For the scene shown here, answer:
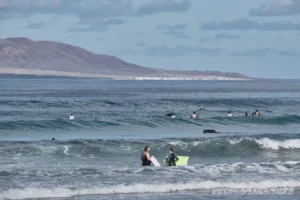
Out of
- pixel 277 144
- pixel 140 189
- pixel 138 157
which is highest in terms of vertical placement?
pixel 277 144

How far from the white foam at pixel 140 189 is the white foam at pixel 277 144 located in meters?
12.7

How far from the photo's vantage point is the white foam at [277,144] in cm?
3809

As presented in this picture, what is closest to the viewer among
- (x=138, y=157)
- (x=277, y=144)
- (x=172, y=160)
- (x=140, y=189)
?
(x=140, y=189)

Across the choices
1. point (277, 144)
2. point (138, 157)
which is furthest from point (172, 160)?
point (277, 144)

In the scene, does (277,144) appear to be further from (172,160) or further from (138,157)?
(172,160)

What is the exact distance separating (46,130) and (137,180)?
72.3ft

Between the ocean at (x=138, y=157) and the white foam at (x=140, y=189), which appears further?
the ocean at (x=138, y=157)

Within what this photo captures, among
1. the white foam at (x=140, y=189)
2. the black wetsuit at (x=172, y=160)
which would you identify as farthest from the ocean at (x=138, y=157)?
the black wetsuit at (x=172, y=160)

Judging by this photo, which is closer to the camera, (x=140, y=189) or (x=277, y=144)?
(x=140, y=189)

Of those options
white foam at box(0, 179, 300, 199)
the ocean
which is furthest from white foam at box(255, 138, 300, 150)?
white foam at box(0, 179, 300, 199)

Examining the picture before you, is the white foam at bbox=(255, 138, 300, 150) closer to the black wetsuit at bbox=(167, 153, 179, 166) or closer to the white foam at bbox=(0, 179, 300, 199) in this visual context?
the black wetsuit at bbox=(167, 153, 179, 166)

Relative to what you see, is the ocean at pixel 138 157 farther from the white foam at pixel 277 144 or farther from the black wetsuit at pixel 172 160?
the black wetsuit at pixel 172 160

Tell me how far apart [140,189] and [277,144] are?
644 inches

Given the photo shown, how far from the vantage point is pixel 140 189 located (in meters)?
23.7
